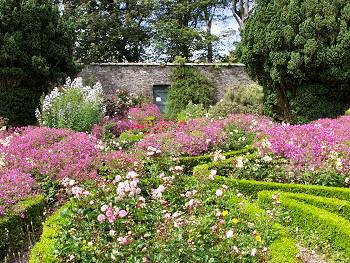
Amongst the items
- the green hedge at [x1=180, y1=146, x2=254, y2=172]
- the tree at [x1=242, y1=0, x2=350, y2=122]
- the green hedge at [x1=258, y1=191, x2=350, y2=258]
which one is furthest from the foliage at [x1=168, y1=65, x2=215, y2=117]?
the green hedge at [x1=258, y1=191, x2=350, y2=258]

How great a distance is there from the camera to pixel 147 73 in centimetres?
1852

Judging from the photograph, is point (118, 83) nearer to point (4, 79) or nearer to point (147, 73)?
point (147, 73)

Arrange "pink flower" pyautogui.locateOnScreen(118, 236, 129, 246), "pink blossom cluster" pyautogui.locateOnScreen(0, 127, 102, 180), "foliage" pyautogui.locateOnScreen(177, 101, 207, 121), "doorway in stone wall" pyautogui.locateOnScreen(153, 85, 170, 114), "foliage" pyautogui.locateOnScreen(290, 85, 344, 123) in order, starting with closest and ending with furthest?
"pink flower" pyautogui.locateOnScreen(118, 236, 129, 246) → "pink blossom cluster" pyautogui.locateOnScreen(0, 127, 102, 180) → "foliage" pyautogui.locateOnScreen(290, 85, 344, 123) → "foliage" pyautogui.locateOnScreen(177, 101, 207, 121) → "doorway in stone wall" pyautogui.locateOnScreen(153, 85, 170, 114)

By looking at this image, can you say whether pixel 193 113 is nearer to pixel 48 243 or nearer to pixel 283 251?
pixel 283 251

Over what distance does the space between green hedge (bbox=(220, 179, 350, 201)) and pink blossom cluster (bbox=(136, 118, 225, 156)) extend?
6.24ft

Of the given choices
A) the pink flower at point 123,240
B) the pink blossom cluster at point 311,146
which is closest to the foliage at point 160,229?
the pink flower at point 123,240

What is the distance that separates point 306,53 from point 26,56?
25.0ft

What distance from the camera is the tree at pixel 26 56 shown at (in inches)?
534

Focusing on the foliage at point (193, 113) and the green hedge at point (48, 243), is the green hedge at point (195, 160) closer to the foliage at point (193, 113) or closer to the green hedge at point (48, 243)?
the green hedge at point (48, 243)

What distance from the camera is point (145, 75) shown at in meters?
18.5

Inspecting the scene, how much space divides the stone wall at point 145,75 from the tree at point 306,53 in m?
5.30

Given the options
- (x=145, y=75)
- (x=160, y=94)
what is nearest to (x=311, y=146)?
(x=160, y=94)

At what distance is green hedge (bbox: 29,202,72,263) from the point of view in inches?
170

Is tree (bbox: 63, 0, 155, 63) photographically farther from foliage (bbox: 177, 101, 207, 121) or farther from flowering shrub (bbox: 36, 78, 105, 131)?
flowering shrub (bbox: 36, 78, 105, 131)
